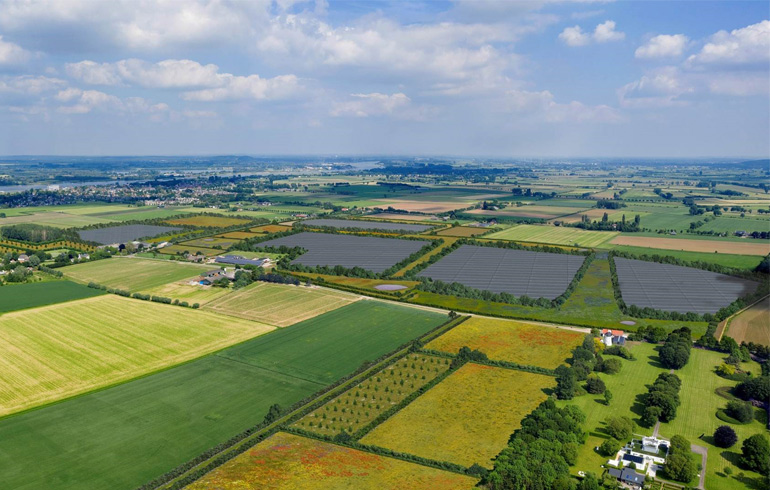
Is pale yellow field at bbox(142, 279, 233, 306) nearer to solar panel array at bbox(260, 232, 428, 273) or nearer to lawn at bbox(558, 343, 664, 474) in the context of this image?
solar panel array at bbox(260, 232, 428, 273)

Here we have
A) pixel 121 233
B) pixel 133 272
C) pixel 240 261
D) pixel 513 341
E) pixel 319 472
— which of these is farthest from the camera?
pixel 121 233

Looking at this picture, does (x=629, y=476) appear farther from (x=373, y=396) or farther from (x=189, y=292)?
(x=189, y=292)

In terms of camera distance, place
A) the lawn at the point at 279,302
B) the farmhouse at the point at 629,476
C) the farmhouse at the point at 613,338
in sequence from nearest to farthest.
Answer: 1. the farmhouse at the point at 629,476
2. the farmhouse at the point at 613,338
3. the lawn at the point at 279,302

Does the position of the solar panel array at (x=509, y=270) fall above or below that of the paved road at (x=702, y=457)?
above

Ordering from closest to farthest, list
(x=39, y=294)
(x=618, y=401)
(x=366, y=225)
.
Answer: (x=618, y=401) → (x=39, y=294) → (x=366, y=225)

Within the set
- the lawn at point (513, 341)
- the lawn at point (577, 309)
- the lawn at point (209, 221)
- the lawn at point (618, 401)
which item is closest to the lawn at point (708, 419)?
the lawn at point (618, 401)

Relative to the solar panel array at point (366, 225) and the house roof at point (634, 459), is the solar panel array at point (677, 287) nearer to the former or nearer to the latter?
the house roof at point (634, 459)

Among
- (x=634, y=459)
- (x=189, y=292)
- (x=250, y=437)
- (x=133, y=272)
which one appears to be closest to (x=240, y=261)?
(x=133, y=272)
